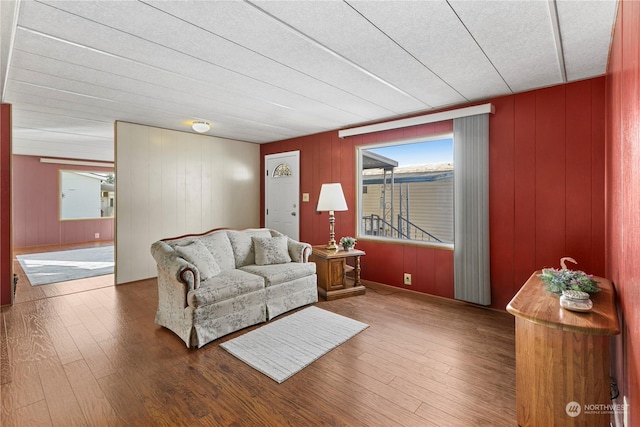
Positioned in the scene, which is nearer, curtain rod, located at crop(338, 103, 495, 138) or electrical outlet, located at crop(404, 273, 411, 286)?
curtain rod, located at crop(338, 103, 495, 138)

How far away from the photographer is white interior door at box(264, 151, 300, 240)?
18.1 ft

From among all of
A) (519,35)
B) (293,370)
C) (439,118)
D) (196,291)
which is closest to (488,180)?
(439,118)

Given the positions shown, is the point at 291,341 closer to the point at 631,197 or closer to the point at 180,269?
the point at 180,269

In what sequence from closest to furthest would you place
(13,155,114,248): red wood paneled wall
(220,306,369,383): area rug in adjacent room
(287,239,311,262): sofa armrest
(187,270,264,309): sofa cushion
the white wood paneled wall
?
(220,306,369,383): area rug in adjacent room
(187,270,264,309): sofa cushion
(287,239,311,262): sofa armrest
the white wood paneled wall
(13,155,114,248): red wood paneled wall

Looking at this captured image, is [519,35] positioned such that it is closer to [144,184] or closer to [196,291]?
Answer: [196,291]

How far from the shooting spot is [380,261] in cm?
441

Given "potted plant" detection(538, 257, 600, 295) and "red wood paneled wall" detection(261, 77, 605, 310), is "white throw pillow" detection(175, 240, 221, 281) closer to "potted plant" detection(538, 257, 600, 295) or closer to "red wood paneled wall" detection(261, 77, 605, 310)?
"red wood paneled wall" detection(261, 77, 605, 310)

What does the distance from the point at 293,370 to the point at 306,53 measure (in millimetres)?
2401

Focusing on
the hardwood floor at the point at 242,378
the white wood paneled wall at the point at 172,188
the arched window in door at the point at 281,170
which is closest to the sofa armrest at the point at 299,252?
the hardwood floor at the point at 242,378

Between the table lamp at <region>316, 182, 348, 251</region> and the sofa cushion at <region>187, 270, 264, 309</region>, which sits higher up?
the table lamp at <region>316, 182, 348, 251</region>

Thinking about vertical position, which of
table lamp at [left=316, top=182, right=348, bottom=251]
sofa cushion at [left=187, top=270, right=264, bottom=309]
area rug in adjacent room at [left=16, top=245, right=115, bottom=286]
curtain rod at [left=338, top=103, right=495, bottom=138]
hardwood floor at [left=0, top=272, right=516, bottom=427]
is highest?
curtain rod at [left=338, top=103, right=495, bottom=138]

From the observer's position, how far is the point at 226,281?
2885mm

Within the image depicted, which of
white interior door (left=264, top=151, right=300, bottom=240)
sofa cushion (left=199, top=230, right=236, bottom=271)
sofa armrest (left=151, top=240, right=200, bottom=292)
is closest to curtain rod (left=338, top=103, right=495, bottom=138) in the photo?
white interior door (left=264, top=151, right=300, bottom=240)

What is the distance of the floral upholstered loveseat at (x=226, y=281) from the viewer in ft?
8.59
